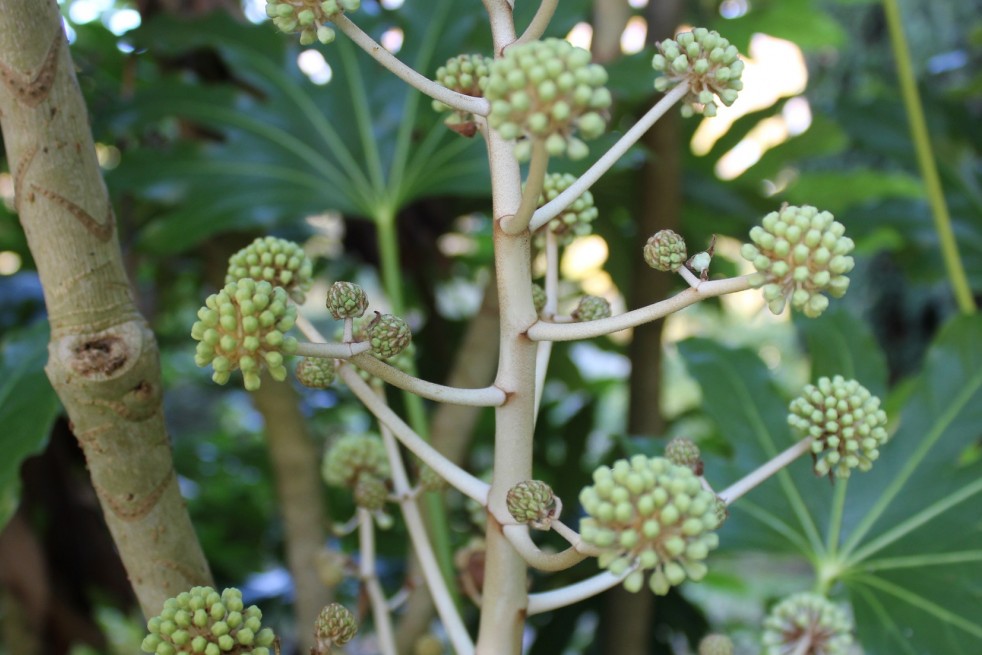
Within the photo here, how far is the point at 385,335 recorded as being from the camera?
0.47 m

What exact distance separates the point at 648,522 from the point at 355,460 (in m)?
0.40

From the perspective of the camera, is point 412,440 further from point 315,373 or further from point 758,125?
point 758,125

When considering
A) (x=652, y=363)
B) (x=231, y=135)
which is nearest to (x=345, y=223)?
(x=231, y=135)

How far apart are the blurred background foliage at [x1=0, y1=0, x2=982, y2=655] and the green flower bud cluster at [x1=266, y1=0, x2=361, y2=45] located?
0.47 metres

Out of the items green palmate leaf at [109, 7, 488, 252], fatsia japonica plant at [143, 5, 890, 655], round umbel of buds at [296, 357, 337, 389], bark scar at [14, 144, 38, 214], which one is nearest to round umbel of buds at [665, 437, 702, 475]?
fatsia japonica plant at [143, 5, 890, 655]

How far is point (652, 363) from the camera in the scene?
1431 mm

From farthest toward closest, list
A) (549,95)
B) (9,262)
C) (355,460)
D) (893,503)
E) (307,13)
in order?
(9,262) → (893,503) → (355,460) → (307,13) → (549,95)

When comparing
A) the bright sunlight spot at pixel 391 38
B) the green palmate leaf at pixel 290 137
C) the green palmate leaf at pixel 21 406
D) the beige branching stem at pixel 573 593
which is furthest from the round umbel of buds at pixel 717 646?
the bright sunlight spot at pixel 391 38

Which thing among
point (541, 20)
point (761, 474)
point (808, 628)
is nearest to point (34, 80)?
point (541, 20)

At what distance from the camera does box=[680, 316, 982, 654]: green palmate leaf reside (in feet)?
2.83

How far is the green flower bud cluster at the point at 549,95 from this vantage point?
384 millimetres

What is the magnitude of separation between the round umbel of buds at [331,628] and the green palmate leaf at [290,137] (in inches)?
31.0

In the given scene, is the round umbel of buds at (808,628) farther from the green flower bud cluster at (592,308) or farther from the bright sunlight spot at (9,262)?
the bright sunlight spot at (9,262)

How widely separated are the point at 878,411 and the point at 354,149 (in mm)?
951
